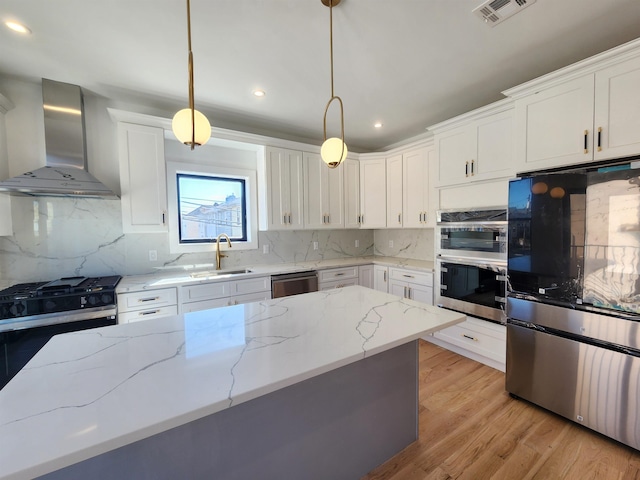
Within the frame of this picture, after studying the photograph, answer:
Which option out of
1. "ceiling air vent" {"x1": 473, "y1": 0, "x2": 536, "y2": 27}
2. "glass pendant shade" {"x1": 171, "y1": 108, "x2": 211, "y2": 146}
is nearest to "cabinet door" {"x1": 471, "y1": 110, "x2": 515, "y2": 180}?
"ceiling air vent" {"x1": 473, "y1": 0, "x2": 536, "y2": 27}

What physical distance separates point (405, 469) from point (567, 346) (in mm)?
1383

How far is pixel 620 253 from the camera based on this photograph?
1604 millimetres

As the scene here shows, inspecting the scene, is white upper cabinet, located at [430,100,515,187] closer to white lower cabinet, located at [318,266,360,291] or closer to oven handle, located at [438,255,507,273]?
oven handle, located at [438,255,507,273]

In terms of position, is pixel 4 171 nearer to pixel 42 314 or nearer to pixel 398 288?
pixel 42 314

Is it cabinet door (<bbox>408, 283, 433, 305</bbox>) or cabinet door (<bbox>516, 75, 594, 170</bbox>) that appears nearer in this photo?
cabinet door (<bbox>516, 75, 594, 170</bbox>)

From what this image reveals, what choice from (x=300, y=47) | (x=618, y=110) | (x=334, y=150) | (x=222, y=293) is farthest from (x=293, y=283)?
(x=618, y=110)

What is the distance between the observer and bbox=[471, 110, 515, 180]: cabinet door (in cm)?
227

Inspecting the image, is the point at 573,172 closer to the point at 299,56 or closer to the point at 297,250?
the point at 299,56

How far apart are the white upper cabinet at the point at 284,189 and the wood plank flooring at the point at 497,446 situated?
2.28m

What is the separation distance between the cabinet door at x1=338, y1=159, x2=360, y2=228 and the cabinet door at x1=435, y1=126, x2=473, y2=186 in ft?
4.14

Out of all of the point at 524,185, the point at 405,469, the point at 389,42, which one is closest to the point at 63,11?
the point at 389,42

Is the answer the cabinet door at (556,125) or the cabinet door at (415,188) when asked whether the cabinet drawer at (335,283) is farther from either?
the cabinet door at (556,125)

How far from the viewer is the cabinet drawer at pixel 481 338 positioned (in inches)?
94.4

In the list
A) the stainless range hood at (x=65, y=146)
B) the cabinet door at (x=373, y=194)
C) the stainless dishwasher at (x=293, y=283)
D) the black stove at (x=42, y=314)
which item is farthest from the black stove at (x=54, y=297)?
the cabinet door at (x=373, y=194)
